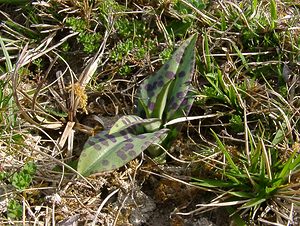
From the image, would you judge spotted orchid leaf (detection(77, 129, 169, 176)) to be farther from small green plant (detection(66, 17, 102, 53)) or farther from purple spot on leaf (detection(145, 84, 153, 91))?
small green plant (detection(66, 17, 102, 53))

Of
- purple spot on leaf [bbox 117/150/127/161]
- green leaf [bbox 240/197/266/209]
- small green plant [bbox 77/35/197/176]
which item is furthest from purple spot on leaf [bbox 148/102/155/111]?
green leaf [bbox 240/197/266/209]

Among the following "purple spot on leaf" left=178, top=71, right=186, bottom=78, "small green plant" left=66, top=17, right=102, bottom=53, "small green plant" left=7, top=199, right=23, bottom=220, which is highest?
"small green plant" left=66, top=17, right=102, bottom=53

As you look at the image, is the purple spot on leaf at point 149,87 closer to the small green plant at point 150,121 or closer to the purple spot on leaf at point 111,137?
the small green plant at point 150,121

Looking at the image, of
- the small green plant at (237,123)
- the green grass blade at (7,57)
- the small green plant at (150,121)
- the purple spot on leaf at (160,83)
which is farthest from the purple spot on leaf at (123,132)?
the green grass blade at (7,57)

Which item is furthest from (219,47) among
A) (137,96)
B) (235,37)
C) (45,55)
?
(45,55)

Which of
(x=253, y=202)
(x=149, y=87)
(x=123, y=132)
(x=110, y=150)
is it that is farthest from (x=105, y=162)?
(x=253, y=202)

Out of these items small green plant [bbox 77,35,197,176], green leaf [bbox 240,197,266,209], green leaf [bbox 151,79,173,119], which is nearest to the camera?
green leaf [bbox 240,197,266,209]
